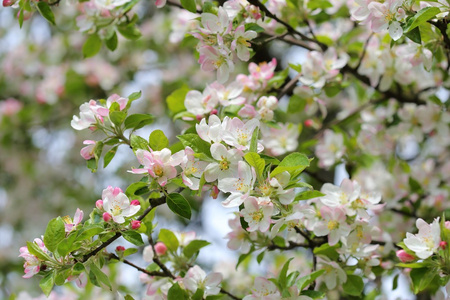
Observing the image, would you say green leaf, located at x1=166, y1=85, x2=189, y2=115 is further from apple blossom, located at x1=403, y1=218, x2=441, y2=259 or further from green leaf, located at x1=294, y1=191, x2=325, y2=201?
apple blossom, located at x1=403, y1=218, x2=441, y2=259

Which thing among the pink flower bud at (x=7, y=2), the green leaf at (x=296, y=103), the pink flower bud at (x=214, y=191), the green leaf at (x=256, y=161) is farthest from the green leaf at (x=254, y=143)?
the pink flower bud at (x=7, y=2)

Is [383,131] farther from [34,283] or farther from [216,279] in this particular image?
[34,283]

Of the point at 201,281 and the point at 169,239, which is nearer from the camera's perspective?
the point at 201,281

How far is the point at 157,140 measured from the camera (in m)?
1.29

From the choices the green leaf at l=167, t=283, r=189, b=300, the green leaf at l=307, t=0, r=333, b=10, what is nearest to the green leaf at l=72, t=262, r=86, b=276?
the green leaf at l=167, t=283, r=189, b=300

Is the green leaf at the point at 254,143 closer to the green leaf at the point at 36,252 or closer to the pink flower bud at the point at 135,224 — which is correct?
the pink flower bud at the point at 135,224

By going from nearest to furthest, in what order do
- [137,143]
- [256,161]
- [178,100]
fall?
1. [256,161]
2. [137,143]
3. [178,100]

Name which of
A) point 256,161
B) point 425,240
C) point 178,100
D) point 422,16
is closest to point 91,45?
point 178,100

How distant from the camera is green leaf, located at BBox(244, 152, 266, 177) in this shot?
1157mm

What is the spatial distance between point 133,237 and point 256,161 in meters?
0.33

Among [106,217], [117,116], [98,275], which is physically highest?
[117,116]

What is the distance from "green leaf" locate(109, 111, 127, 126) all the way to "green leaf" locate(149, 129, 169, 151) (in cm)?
10

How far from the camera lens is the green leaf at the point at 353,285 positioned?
1.57 metres

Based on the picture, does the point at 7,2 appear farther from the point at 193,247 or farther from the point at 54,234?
the point at 193,247
